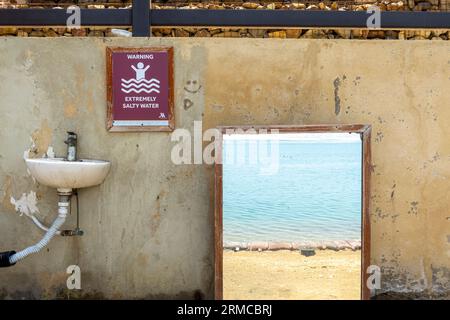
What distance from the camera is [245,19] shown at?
3.47 metres

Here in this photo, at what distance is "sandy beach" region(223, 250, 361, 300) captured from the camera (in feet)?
10.2

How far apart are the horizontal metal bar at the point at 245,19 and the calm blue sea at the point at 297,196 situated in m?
0.99

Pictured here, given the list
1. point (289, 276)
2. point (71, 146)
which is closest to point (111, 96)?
point (71, 146)

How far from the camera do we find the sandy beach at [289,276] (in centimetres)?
312

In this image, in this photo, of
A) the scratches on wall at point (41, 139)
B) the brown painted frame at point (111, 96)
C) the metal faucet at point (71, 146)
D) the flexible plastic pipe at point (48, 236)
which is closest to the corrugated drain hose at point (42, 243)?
the flexible plastic pipe at point (48, 236)

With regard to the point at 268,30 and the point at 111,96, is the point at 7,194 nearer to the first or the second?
the point at 111,96

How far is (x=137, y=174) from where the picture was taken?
337 cm

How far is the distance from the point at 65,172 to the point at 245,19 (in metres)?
1.71

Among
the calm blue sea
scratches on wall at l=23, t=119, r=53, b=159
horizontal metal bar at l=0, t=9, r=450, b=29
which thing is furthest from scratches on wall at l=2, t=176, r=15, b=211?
the calm blue sea

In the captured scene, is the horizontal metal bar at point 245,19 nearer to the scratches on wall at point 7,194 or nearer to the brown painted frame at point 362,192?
the brown painted frame at point 362,192

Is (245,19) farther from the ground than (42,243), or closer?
farther from the ground

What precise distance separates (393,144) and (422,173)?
30 centimetres

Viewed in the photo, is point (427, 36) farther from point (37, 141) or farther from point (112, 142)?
point (37, 141)

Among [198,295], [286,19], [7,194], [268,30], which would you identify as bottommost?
[198,295]
